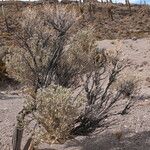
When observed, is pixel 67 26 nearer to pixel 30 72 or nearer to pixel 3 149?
pixel 30 72

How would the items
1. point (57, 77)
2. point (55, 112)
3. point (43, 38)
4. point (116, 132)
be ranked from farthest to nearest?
point (57, 77) → point (116, 132) → point (43, 38) → point (55, 112)

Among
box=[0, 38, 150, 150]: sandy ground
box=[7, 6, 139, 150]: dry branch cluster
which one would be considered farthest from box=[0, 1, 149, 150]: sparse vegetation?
box=[0, 38, 150, 150]: sandy ground

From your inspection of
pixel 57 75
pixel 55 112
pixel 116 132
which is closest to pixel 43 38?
pixel 57 75

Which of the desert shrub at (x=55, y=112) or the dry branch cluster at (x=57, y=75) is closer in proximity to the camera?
the desert shrub at (x=55, y=112)

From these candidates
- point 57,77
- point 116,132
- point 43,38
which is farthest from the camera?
point 57,77

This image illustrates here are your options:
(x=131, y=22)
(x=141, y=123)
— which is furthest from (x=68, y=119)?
(x=131, y=22)

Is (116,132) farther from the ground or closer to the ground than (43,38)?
closer to the ground

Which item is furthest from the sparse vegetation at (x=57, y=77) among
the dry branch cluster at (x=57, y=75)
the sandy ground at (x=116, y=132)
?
the sandy ground at (x=116, y=132)

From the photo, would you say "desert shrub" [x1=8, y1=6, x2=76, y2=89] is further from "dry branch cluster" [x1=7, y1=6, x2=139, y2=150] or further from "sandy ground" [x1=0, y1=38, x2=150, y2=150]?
"sandy ground" [x1=0, y1=38, x2=150, y2=150]

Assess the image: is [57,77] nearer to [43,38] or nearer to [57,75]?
[57,75]

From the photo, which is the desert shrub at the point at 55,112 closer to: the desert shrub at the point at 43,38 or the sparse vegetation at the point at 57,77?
the sparse vegetation at the point at 57,77

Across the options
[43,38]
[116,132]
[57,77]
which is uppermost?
[43,38]

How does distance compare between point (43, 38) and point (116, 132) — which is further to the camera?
point (116, 132)

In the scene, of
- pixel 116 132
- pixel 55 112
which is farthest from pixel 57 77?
pixel 55 112
